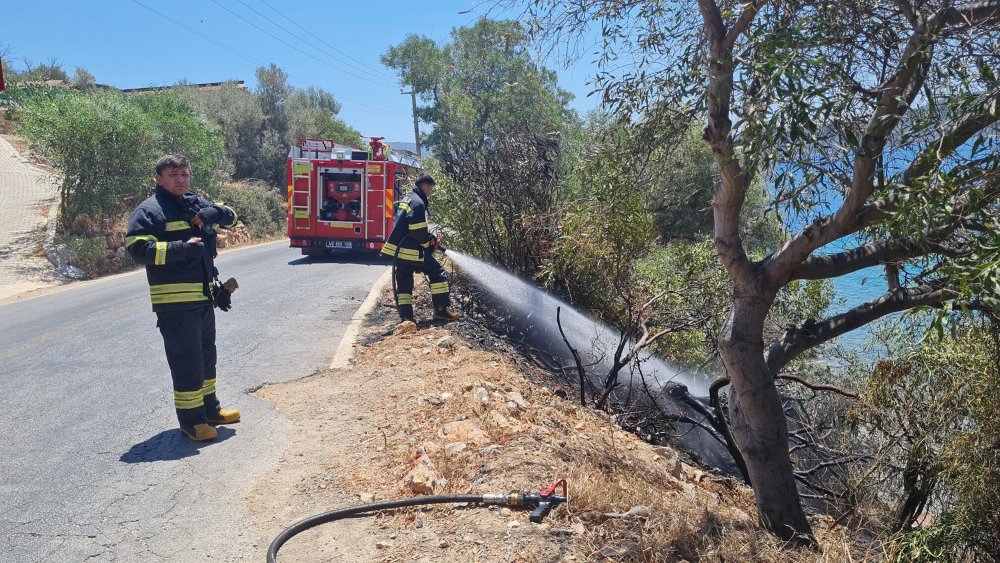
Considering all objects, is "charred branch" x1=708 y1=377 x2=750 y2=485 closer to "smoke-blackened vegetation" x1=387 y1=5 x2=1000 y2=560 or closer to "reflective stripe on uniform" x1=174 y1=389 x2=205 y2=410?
"smoke-blackened vegetation" x1=387 y1=5 x2=1000 y2=560

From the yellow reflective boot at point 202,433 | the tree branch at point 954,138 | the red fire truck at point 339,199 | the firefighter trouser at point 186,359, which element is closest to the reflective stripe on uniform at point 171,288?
the firefighter trouser at point 186,359

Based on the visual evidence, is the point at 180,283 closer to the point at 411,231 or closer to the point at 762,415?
the point at 411,231

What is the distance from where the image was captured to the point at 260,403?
19.2ft

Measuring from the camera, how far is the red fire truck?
53.3 ft

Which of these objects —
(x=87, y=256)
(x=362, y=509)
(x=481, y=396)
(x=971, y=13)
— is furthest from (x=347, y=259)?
(x=971, y=13)

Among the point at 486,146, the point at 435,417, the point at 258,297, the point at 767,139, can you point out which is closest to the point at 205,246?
the point at 435,417

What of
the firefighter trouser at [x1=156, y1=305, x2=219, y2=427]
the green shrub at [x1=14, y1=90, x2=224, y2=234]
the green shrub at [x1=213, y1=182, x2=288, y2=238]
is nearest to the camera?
the firefighter trouser at [x1=156, y1=305, x2=219, y2=427]

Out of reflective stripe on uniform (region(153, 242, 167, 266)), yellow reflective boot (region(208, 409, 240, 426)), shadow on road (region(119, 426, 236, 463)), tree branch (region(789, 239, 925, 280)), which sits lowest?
shadow on road (region(119, 426, 236, 463))

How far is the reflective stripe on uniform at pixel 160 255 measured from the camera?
184 inches

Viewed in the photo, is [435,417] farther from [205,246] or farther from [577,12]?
[577,12]

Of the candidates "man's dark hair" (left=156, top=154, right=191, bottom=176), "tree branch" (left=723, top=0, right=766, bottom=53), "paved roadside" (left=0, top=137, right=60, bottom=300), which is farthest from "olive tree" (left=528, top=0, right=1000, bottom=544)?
"paved roadside" (left=0, top=137, right=60, bottom=300)

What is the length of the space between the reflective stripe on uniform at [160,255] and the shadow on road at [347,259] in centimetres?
1136

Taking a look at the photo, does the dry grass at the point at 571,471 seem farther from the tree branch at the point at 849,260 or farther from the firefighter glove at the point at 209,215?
the firefighter glove at the point at 209,215

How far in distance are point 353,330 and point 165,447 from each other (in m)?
3.92
